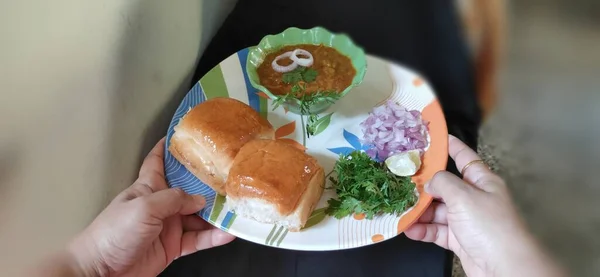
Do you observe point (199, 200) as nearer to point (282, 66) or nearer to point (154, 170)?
point (154, 170)

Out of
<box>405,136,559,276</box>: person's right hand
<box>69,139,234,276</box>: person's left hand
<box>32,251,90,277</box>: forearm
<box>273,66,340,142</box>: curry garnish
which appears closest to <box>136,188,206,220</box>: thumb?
<box>69,139,234,276</box>: person's left hand

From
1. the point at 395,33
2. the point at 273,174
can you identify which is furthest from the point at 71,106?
the point at 395,33

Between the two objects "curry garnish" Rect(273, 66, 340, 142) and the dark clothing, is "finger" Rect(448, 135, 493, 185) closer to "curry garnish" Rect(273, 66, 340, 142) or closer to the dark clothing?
the dark clothing

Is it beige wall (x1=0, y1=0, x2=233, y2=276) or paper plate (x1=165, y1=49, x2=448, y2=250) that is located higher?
beige wall (x1=0, y1=0, x2=233, y2=276)

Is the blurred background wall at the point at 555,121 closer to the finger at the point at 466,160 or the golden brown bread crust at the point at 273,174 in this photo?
the finger at the point at 466,160

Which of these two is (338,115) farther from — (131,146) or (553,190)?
(553,190)

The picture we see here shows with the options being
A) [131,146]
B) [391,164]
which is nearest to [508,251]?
[391,164]

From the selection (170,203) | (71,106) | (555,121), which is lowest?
(555,121)
